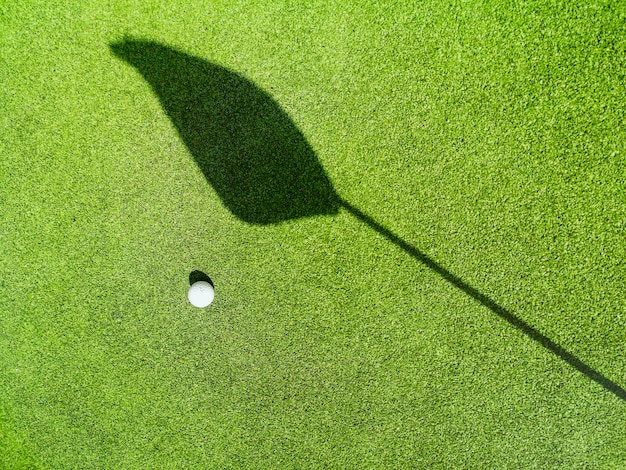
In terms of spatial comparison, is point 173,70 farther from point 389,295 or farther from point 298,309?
point 389,295

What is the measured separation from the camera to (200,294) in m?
2.90

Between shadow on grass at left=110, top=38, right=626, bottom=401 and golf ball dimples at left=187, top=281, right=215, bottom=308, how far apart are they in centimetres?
68

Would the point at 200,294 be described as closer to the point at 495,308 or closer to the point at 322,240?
the point at 322,240

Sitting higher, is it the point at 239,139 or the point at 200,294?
the point at 239,139

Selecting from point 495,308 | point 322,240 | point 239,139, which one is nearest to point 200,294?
point 322,240

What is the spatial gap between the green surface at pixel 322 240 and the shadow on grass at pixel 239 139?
3 centimetres

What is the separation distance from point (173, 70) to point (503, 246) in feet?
10.9

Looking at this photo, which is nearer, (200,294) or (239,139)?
(200,294)

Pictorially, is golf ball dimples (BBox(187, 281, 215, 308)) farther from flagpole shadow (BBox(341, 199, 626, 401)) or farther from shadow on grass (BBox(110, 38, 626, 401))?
flagpole shadow (BBox(341, 199, 626, 401))

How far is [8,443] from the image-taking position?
312 cm

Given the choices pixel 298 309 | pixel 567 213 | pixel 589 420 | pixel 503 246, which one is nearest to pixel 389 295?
pixel 298 309

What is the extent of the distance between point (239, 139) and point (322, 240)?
1.18m

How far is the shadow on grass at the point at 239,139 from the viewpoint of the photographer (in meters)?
3.02

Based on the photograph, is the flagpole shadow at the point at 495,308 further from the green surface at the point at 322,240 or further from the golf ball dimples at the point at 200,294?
the golf ball dimples at the point at 200,294
